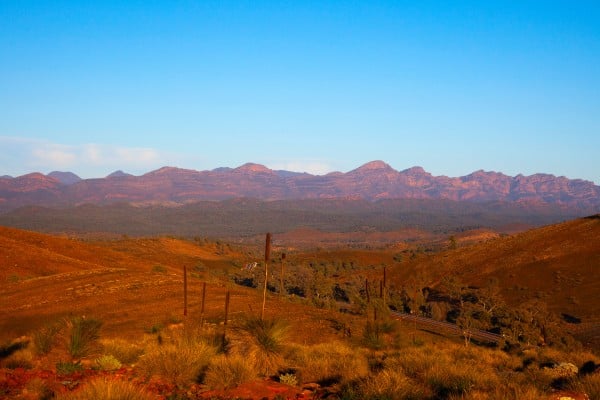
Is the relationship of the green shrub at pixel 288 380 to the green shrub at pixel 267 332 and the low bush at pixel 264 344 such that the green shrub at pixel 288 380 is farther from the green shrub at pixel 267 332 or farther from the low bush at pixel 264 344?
the green shrub at pixel 267 332

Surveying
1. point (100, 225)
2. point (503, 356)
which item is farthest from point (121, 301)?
point (100, 225)

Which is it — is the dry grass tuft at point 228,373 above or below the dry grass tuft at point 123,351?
above

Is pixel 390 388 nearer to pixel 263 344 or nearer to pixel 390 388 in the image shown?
pixel 390 388

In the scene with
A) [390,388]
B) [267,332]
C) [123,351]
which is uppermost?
[390,388]

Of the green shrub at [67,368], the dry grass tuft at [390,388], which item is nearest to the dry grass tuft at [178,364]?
the green shrub at [67,368]

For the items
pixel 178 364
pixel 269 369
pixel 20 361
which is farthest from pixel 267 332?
pixel 20 361

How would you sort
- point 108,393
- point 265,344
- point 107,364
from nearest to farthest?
point 108,393, point 107,364, point 265,344

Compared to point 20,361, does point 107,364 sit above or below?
above

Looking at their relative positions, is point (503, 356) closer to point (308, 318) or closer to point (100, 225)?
point (308, 318)

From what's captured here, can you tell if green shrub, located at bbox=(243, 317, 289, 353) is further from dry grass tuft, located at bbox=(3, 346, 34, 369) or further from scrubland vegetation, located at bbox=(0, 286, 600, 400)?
dry grass tuft, located at bbox=(3, 346, 34, 369)

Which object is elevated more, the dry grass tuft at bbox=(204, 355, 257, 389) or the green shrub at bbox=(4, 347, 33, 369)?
the dry grass tuft at bbox=(204, 355, 257, 389)

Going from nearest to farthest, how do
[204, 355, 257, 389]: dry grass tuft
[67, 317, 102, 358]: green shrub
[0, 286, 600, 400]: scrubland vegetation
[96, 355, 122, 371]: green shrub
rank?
[0, 286, 600, 400]: scrubland vegetation → [204, 355, 257, 389]: dry grass tuft → [96, 355, 122, 371]: green shrub → [67, 317, 102, 358]: green shrub

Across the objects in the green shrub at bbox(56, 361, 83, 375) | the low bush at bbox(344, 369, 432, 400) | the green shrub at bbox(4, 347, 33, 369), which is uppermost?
the low bush at bbox(344, 369, 432, 400)

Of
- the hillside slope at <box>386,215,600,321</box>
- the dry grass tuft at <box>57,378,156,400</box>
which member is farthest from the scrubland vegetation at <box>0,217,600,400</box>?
the hillside slope at <box>386,215,600,321</box>
